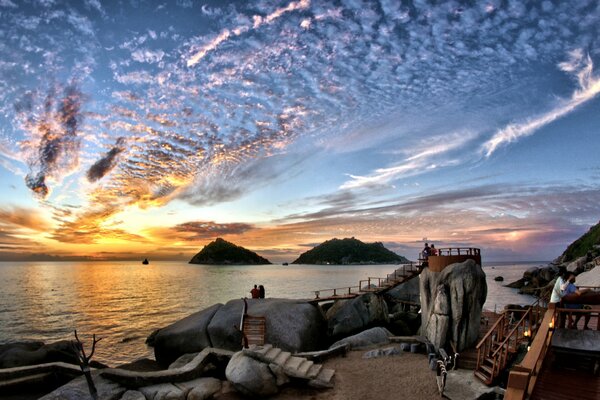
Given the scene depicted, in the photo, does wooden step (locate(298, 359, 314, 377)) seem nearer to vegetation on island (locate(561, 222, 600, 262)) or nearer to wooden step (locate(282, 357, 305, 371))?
wooden step (locate(282, 357, 305, 371))

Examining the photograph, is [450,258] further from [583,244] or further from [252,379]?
[583,244]

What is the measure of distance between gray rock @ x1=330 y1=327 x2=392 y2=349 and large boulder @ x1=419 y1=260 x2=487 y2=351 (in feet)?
10.7

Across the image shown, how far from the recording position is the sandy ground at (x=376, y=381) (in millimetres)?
14312

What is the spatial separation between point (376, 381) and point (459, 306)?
24.2 ft

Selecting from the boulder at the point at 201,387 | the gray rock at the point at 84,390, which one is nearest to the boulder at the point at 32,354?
the gray rock at the point at 84,390

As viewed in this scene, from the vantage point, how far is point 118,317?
5128 centimetres

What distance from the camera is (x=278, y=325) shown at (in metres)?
24.9

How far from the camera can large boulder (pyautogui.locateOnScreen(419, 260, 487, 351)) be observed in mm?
20094

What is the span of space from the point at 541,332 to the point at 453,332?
35.5 ft

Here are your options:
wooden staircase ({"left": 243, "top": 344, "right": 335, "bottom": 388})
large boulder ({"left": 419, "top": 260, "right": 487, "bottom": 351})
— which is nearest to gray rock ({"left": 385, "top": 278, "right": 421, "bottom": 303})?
large boulder ({"left": 419, "top": 260, "right": 487, "bottom": 351})

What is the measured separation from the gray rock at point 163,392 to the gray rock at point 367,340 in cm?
1051

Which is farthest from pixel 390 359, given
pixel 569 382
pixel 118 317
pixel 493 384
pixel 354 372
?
pixel 118 317

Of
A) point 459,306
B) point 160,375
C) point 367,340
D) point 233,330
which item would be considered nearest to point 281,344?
point 233,330

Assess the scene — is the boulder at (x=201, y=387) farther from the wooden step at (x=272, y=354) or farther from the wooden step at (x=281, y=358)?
the wooden step at (x=281, y=358)
